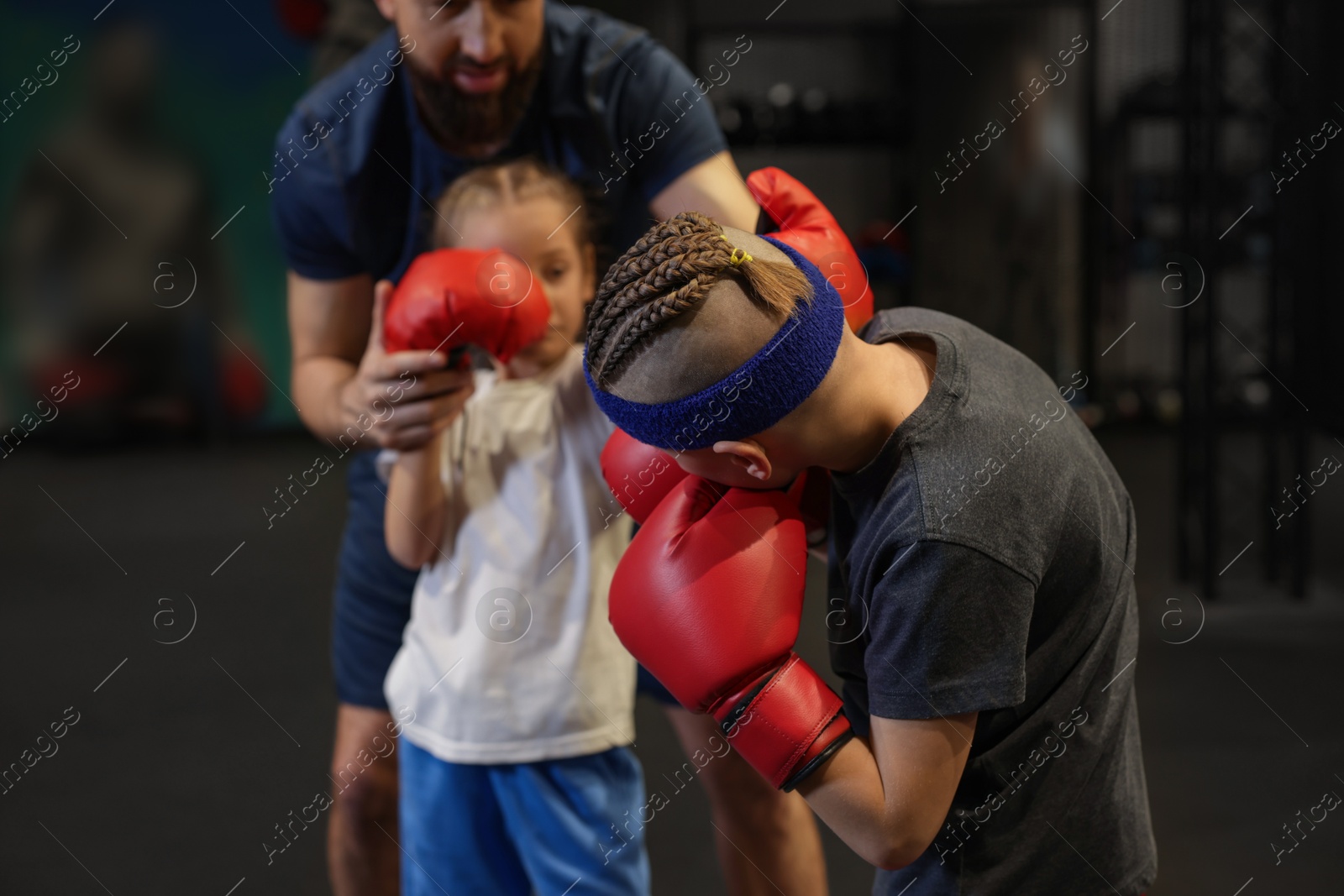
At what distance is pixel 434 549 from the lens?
4.56ft

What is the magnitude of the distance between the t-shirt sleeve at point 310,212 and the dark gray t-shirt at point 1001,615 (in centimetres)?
93

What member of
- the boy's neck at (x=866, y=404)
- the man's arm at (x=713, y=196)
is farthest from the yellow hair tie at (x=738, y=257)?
the man's arm at (x=713, y=196)

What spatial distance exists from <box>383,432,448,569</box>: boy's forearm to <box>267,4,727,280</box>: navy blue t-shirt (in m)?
0.44

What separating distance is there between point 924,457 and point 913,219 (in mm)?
5084

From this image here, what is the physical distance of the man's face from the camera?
4.97 feet

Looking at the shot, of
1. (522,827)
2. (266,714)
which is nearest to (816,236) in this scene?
(522,827)

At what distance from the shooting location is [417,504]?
136cm

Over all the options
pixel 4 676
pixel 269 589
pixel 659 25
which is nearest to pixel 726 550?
pixel 4 676

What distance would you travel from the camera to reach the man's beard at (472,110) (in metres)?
1.57

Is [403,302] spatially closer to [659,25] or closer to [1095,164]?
[659,25]

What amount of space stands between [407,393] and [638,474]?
1.12 feet

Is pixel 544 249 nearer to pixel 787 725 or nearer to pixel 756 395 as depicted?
pixel 756 395

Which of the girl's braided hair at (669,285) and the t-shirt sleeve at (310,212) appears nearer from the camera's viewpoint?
the girl's braided hair at (669,285)

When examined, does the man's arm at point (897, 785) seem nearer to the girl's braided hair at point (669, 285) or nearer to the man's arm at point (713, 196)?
the girl's braided hair at point (669, 285)
